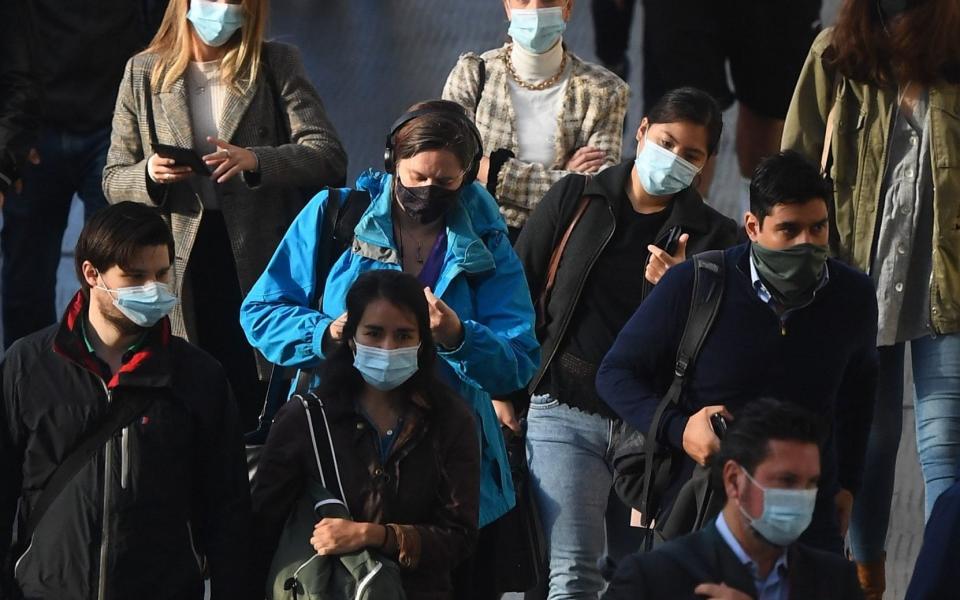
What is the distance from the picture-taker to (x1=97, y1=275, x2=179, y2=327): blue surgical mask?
17.0 feet

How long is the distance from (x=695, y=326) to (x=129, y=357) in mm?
1475

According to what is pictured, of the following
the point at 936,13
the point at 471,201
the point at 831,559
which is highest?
the point at 936,13

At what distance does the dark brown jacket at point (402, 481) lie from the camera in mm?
5141

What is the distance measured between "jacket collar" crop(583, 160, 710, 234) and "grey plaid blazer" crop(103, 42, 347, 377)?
3.42ft

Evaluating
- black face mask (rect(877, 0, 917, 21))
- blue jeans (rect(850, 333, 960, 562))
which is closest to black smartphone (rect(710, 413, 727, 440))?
blue jeans (rect(850, 333, 960, 562))

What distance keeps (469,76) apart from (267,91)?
0.69m

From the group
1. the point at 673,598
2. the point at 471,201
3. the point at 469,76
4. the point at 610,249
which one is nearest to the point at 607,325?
the point at 610,249

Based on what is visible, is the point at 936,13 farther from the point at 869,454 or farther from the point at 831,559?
the point at 831,559

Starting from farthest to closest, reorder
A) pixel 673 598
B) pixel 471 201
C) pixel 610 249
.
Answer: pixel 610 249 < pixel 471 201 < pixel 673 598

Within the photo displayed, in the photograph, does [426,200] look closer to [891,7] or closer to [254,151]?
[254,151]

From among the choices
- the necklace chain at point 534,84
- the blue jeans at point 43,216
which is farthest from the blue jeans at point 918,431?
the blue jeans at point 43,216

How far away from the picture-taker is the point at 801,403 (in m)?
5.30

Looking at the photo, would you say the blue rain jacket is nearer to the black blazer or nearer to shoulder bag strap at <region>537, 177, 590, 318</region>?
shoulder bag strap at <region>537, 177, 590, 318</region>

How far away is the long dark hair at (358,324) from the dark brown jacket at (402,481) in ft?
0.19
